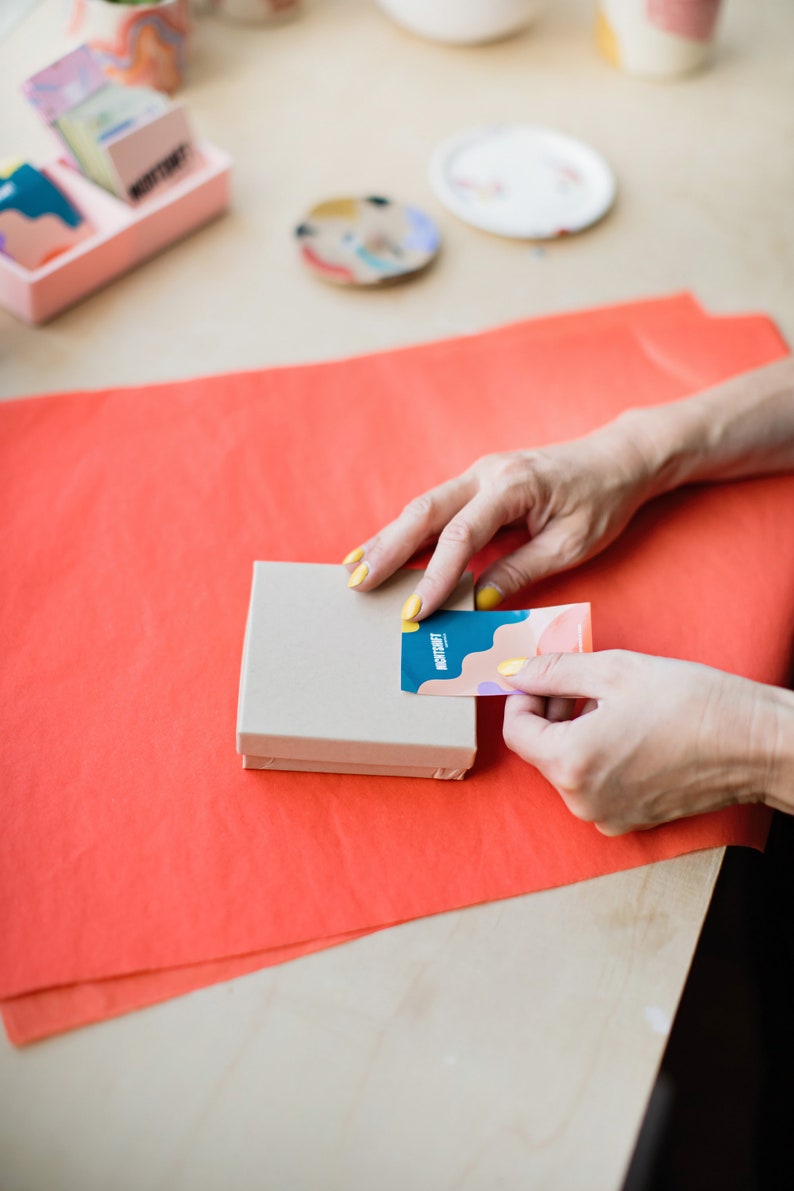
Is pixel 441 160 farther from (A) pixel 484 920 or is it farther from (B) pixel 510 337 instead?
(A) pixel 484 920

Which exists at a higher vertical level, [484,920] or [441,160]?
[441,160]

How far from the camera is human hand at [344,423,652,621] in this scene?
2.59 feet

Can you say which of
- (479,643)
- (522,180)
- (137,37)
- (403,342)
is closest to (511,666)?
Answer: (479,643)

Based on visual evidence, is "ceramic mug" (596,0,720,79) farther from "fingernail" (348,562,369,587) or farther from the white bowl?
"fingernail" (348,562,369,587)

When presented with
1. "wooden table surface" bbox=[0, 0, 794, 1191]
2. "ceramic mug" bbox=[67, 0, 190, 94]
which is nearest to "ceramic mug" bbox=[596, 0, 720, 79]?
"wooden table surface" bbox=[0, 0, 794, 1191]

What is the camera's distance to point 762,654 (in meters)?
0.87

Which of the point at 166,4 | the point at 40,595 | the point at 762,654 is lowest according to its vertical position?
the point at 762,654

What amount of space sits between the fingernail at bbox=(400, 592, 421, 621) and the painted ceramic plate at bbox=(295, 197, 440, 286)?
53cm

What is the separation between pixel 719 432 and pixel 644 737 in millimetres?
404

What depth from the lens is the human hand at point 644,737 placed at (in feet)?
2.35

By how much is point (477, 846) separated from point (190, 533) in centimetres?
40

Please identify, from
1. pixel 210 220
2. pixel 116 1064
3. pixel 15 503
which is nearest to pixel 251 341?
pixel 210 220

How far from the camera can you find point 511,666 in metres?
0.76

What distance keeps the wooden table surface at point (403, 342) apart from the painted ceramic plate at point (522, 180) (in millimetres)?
28
